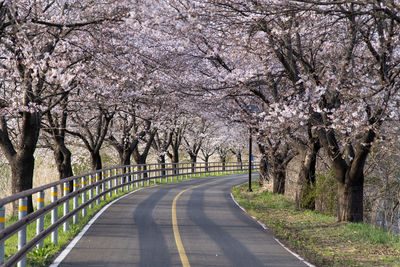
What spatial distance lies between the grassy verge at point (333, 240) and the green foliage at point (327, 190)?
7.27 feet

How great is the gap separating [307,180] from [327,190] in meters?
0.95

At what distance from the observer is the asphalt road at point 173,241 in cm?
922

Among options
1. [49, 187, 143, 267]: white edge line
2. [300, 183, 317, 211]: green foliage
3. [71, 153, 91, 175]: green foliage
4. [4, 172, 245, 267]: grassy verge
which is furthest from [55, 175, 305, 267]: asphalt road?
[71, 153, 91, 175]: green foliage

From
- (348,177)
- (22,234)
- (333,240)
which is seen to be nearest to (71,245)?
(22,234)

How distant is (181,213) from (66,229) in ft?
18.0

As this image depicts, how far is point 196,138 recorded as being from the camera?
54125mm

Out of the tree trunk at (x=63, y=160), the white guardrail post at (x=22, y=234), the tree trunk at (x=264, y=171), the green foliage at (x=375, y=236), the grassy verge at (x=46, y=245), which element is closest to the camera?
the white guardrail post at (x=22, y=234)

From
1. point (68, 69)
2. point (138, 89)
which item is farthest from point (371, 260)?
point (138, 89)

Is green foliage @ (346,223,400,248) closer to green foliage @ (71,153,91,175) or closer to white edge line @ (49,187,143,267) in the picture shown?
white edge line @ (49,187,143,267)

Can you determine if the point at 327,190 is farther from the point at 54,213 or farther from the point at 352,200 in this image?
the point at 54,213

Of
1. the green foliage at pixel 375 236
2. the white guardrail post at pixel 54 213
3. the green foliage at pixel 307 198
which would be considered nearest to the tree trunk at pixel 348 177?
the green foliage at pixel 375 236

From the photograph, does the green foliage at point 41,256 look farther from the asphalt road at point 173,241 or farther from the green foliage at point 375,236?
the green foliage at point 375,236

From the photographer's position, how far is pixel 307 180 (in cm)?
2005

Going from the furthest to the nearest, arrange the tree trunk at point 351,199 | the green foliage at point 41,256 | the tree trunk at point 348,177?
the tree trunk at point 351,199 < the tree trunk at point 348,177 < the green foliage at point 41,256
